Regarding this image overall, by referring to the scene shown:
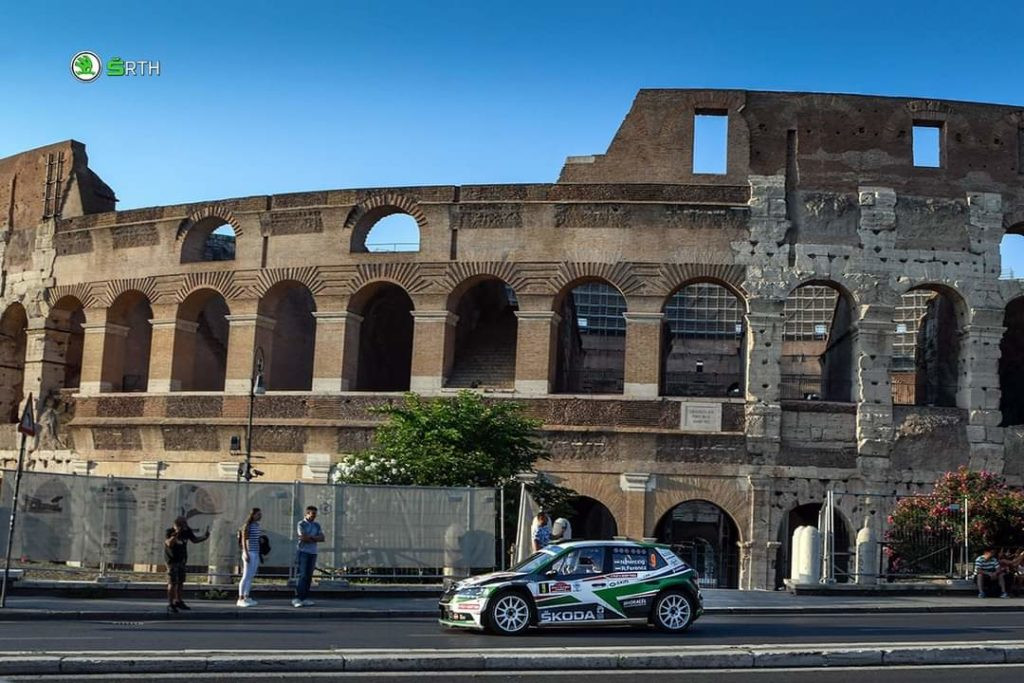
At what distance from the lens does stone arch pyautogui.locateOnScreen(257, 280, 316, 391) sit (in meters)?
31.8

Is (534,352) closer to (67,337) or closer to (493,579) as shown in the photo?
(493,579)

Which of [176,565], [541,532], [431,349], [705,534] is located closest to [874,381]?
[431,349]

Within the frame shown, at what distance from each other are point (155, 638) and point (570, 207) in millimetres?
15799

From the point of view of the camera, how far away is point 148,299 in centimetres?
3080

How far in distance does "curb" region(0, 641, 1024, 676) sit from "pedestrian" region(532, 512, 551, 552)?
748cm

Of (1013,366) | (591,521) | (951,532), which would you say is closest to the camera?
(951,532)

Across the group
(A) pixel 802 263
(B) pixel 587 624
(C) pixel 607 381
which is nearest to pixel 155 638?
(B) pixel 587 624

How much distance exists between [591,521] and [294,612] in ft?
59.9

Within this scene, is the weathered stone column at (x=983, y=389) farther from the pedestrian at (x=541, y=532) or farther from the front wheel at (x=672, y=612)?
the front wheel at (x=672, y=612)

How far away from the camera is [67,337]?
32.7 m

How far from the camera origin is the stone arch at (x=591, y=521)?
31744 mm

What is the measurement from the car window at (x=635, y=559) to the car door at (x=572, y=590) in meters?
0.16

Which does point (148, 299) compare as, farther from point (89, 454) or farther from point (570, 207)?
point (570, 207)

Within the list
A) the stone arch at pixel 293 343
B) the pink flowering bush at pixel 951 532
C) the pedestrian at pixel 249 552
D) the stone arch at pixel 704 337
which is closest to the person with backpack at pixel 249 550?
the pedestrian at pixel 249 552
